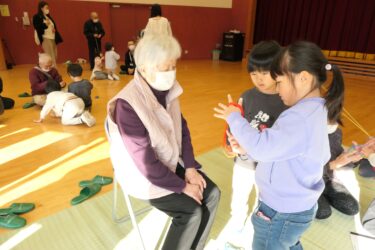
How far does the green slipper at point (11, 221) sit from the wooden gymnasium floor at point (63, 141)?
0.18 ft

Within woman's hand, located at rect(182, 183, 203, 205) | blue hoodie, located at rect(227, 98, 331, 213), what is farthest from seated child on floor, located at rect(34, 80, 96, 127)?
blue hoodie, located at rect(227, 98, 331, 213)

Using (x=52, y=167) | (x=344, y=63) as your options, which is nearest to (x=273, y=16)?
(x=344, y=63)

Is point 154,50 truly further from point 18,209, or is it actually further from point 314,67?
point 18,209

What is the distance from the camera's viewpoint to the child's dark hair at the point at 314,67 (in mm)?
921

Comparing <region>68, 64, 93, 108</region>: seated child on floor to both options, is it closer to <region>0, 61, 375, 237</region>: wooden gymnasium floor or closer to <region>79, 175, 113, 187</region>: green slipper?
<region>0, 61, 375, 237</region>: wooden gymnasium floor

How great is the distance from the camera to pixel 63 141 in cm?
273

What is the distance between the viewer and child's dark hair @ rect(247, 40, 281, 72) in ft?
4.30

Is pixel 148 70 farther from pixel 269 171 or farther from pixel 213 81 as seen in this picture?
pixel 213 81

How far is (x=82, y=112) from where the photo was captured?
3.10 m

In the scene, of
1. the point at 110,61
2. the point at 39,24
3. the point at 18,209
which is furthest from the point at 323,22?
the point at 18,209

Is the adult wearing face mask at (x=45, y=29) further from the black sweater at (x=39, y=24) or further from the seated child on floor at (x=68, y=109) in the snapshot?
the seated child on floor at (x=68, y=109)

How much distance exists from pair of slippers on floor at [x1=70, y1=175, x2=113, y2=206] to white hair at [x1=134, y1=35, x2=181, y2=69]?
1088 millimetres

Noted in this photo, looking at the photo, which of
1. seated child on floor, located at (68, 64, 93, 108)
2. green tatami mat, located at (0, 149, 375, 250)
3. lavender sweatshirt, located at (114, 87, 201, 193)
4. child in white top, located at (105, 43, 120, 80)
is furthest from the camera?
child in white top, located at (105, 43, 120, 80)

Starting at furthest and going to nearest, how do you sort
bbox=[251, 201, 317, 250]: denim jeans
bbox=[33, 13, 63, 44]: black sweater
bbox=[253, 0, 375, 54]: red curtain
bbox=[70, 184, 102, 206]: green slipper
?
bbox=[253, 0, 375, 54]: red curtain < bbox=[33, 13, 63, 44]: black sweater < bbox=[70, 184, 102, 206]: green slipper < bbox=[251, 201, 317, 250]: denim jeans
